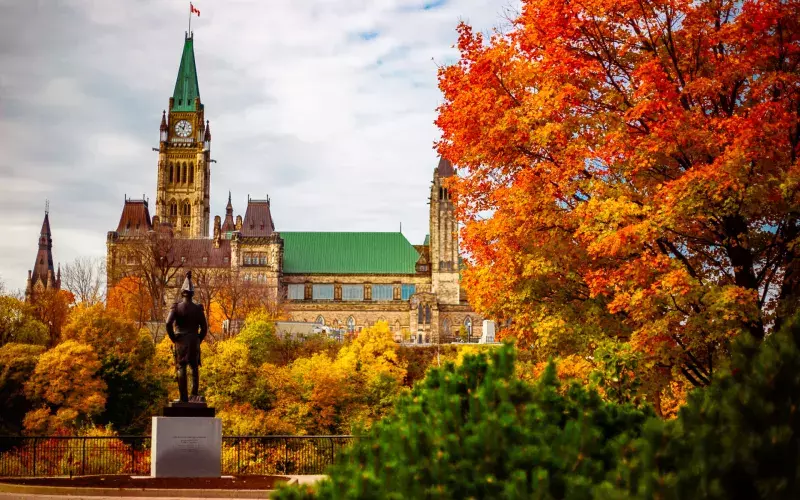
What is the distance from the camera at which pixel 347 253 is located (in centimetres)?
10819

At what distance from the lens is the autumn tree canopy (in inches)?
509

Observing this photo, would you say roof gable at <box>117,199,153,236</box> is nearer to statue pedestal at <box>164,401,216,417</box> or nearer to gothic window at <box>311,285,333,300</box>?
gothic window at <box>311,285,333,300</box>

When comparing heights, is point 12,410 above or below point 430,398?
below

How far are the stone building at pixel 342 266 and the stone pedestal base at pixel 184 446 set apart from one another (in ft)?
251

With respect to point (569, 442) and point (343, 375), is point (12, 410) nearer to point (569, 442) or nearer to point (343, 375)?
point (343, 375)

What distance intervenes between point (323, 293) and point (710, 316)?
304 feet

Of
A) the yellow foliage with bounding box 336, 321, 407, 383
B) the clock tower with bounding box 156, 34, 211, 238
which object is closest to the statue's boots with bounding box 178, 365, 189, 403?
the yellow foliage with bounding box 336, 321, 407, 383

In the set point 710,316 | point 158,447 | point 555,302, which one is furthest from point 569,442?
point 158,447

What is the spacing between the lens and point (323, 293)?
10475cm

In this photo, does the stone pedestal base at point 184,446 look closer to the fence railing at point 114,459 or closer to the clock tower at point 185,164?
the fence railing at point 114,459

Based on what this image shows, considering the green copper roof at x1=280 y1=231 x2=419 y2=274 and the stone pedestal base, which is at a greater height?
the green copper roof at x1=280 y1=231 x2=419 y2=274

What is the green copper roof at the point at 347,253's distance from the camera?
106062 millimetres

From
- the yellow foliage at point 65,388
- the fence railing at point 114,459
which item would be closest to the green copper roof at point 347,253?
the yellow foliage at point 65,388

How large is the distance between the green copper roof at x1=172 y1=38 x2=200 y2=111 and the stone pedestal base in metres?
112
